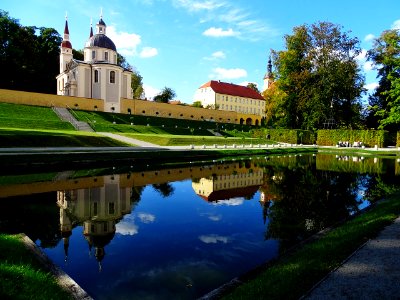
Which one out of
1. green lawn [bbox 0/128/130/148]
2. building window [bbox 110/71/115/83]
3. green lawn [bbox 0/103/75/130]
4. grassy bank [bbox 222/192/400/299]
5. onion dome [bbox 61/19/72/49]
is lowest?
grassy bank [bbox 222/192/400/299]

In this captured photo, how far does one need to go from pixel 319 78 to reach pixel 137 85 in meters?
41.1

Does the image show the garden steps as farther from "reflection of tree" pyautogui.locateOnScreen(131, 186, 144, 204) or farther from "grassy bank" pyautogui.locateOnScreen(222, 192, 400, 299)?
"grassy bank" pyautogui.locateOnScreen(222, 192, 400, 299)

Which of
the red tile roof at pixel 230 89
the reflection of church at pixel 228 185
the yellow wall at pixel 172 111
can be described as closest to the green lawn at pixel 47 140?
the reflection of church at pixel 228 185

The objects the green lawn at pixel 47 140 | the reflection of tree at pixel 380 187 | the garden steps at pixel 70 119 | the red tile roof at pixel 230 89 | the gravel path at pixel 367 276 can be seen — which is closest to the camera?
the gravel path at pixel 367 276

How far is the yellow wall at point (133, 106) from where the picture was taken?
4153cm

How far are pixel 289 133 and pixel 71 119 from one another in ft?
104

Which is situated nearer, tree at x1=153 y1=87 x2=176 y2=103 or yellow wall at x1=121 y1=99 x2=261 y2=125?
yellow wall at x1=121 y1=99 x2=261 y2=125

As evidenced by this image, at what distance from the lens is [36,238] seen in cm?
604

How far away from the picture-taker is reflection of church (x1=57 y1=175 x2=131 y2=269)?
6242 millimetres

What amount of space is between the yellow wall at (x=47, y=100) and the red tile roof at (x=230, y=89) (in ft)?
121

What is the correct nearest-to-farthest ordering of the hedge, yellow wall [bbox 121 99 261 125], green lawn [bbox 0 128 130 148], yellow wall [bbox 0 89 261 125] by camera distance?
green lawn [bbox 0 128 130 148]
the hedge
yellow wall [bbox 0 89 261 125]
yellow wall [bbox 121 99 261 125]

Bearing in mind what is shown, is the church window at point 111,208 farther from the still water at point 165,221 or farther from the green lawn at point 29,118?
the green lawn at point 29,118

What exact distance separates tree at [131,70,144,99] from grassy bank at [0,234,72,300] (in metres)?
66.1

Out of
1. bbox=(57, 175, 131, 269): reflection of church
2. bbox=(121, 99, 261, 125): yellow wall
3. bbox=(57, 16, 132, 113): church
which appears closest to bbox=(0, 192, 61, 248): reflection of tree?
bbox=(57, 175, 131, 269): reflection of church
